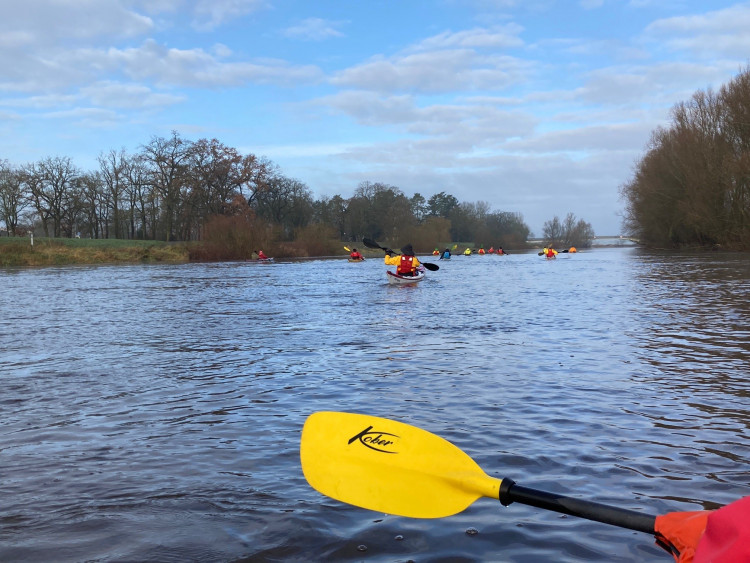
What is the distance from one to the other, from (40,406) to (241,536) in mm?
3572

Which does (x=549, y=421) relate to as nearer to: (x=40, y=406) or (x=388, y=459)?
(x=388, y=459)

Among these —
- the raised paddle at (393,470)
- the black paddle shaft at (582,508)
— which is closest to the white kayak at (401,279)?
the raised paddle at (393,470)

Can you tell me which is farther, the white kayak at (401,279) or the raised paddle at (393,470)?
the white kayak at (401,279)

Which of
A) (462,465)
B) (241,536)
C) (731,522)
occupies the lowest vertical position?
(241,536)

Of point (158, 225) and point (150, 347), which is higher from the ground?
point (158, 225)

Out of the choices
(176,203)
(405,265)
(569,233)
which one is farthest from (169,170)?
(569,233)

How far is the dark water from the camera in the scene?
3.39 meters

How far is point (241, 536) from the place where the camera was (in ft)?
11.1

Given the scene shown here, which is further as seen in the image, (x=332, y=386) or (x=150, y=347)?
(x=150, y=347)

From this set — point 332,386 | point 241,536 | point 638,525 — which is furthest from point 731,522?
point 332,386

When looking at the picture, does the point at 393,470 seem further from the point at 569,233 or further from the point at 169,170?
the point at 569,233

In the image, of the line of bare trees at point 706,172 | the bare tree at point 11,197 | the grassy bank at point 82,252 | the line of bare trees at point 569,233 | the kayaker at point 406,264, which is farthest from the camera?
the line of bare trees at point 569,233

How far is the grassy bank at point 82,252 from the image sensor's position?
143ft

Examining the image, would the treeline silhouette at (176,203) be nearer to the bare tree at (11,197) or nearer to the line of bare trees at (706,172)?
the bare tree at (11,197)
